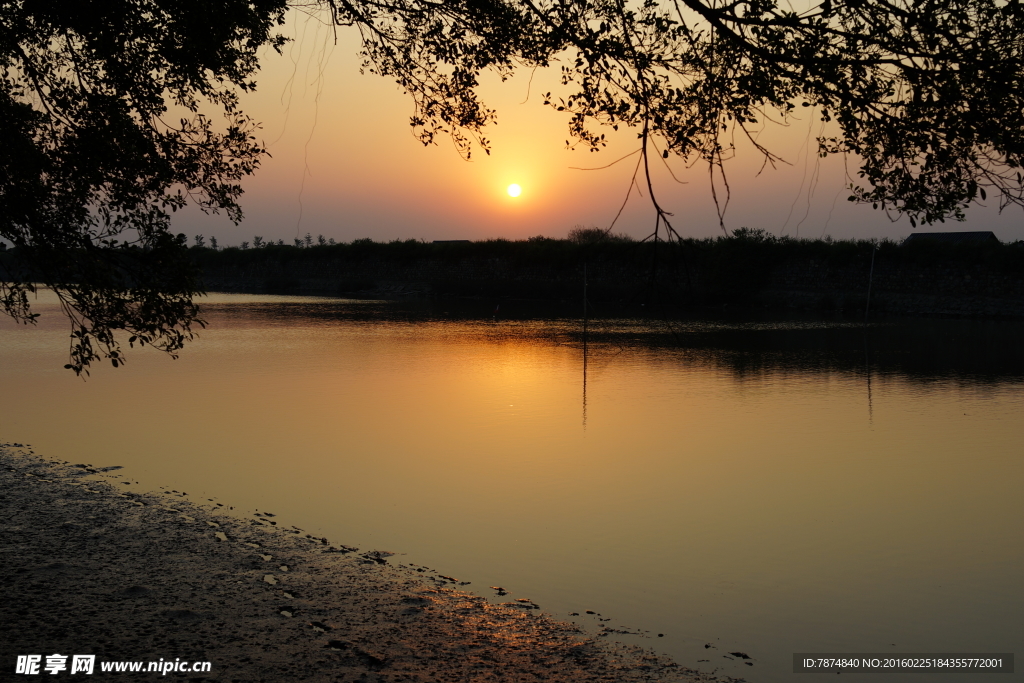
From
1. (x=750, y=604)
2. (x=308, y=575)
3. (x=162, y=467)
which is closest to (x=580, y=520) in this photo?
(x=750, y=604)

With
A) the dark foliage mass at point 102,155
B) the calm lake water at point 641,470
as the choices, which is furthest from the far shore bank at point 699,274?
the dark foliage mass at point 102,155

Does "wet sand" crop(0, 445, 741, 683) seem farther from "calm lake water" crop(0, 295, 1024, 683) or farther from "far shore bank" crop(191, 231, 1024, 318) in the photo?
"far shore bank" crop(191, 231, 1024, 318)

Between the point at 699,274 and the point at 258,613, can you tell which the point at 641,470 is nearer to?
the point at 258,613

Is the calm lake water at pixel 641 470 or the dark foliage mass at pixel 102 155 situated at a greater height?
the dark foliage mass at pixel 102 155

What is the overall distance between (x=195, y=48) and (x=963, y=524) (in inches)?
286

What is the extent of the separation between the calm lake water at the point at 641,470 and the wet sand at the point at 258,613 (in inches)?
18.9

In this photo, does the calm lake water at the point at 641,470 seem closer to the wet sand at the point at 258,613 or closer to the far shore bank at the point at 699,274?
the wet sand at the point at 258,613

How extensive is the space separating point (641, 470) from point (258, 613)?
5322mm

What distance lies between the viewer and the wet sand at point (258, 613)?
4.55 meters

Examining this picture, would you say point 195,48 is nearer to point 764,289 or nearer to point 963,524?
point 963,524

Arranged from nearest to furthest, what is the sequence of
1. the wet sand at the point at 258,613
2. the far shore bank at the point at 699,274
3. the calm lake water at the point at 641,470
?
the wet sand at the point at 258,613
the calm lake water at the point at 641,470
the far shore bank at the point at 699,274

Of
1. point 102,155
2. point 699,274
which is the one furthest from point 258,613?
point 699,274

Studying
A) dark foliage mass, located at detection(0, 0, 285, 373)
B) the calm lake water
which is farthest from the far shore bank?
dark foliage mass, located at detection(0, 0, 285, 373)

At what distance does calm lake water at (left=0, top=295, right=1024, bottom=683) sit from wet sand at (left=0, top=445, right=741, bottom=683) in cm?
48
